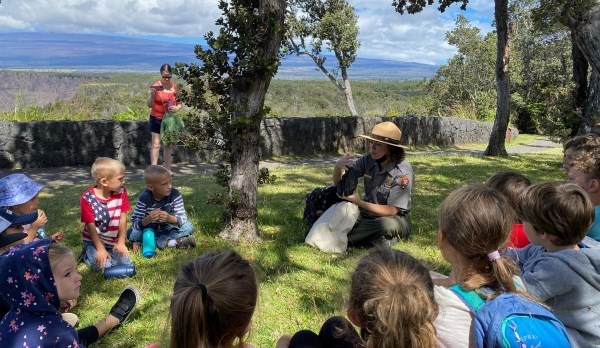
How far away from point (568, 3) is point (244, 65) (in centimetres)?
554

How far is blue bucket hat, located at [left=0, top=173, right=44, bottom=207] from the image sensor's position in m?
3.46

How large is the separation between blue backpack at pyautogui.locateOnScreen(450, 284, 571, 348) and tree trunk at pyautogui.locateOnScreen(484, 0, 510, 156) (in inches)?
462

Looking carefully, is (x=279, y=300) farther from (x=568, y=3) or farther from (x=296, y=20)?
(x=296, y=20)

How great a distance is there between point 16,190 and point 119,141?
8.30 metres

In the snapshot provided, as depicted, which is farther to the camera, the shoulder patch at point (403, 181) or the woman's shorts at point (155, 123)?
the woman's shorts at point (155, 123)

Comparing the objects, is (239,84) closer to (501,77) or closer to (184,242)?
(184,242)

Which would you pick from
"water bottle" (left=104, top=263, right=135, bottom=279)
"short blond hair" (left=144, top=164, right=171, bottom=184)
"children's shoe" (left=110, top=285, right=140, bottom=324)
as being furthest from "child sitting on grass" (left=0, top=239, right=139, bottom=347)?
"short blond hair" (left=144, top=164, right=171, bottom=184)

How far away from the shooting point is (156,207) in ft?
15.7

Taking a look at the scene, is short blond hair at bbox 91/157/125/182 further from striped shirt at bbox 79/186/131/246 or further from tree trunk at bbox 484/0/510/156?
tree trunk at bbox 484/0/510/156

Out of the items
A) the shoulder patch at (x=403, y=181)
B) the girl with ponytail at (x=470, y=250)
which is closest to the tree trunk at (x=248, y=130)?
the shoulder patch at (x=403, y=181)

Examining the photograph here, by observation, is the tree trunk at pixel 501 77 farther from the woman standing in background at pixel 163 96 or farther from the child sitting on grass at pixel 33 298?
the child sitting on grass at pixel 33 298

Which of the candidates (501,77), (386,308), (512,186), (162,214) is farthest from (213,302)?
(501,77)

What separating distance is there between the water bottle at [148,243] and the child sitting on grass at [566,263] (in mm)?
3108

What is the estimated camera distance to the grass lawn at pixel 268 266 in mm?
3320
